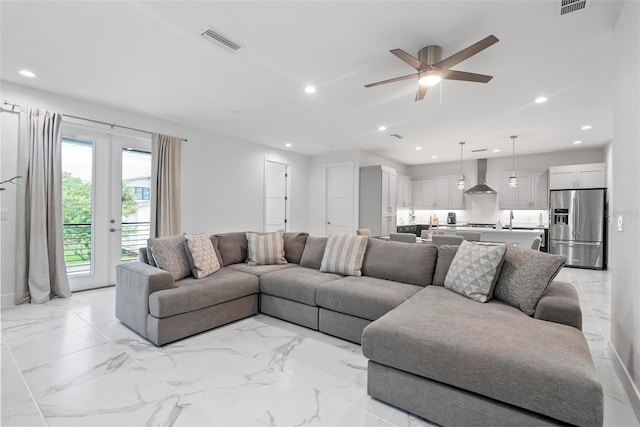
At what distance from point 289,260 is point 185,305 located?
159cm

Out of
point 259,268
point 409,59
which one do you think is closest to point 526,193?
point 409,59

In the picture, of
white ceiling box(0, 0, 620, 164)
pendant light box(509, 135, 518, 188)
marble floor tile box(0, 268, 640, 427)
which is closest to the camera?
marble floor tile box(0, 268, 640, 427)

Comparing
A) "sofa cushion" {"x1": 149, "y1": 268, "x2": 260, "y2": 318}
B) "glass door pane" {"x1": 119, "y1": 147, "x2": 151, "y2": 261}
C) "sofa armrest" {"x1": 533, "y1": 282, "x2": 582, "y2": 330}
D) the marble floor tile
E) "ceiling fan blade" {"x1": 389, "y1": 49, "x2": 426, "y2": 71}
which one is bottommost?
the marble floor tile

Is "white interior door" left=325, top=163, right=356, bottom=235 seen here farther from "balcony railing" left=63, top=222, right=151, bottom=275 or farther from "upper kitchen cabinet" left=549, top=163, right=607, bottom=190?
"upper kitchen cabinet" left=549, top=163, right=607, bottom=190

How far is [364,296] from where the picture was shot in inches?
101

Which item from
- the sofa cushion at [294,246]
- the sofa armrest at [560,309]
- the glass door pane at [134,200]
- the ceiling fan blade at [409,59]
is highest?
the ceiling fan blade at [409,59]

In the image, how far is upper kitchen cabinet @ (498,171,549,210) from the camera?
7.12 metres

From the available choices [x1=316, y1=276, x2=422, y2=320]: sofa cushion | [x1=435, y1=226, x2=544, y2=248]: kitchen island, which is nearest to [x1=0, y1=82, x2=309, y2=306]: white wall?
[x1=316, y1=276, x2=422, y2=320]: sofa cushion

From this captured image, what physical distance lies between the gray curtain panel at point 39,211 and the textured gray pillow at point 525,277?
16.4ft

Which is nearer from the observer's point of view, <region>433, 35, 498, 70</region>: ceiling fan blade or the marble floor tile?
the marble floor tile

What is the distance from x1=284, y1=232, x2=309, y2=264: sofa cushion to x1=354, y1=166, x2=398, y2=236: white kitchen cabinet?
3110mm

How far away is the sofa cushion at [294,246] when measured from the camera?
13.0 feet

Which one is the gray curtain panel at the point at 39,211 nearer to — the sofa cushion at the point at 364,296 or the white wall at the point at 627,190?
the sofa cushion at the point at 364,296

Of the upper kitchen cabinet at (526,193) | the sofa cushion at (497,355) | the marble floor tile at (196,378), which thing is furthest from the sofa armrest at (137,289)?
the upper kitchen cabinet at (526,193)
